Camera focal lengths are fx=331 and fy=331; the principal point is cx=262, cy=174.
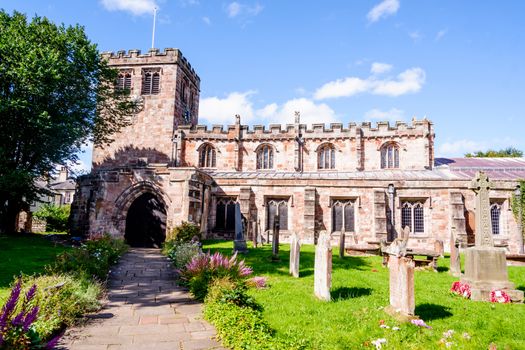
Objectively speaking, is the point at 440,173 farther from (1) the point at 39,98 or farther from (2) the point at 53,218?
(2) the point at 53,218

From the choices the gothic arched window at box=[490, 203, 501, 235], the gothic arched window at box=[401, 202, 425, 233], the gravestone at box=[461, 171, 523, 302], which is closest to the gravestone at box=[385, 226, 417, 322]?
the gravestone at box=[461, 171, 523, 302]

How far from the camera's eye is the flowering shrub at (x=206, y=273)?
29.3 feet

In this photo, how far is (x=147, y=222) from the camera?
70.2 ft

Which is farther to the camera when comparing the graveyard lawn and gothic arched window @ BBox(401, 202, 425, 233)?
gothic arched window @ BBox(401, 202, 425, 233)

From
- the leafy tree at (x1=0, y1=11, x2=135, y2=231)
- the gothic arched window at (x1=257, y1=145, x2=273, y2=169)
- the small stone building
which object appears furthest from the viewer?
the gothic arched window at (x1=257, y1=145, x2=273, y2=169)

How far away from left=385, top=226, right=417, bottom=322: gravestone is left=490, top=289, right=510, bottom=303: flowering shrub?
327 cm

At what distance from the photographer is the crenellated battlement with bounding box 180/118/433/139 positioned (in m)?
27.0

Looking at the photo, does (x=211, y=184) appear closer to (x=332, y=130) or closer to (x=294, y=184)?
(x=294, y=184)

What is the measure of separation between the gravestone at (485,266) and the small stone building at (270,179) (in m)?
4.71

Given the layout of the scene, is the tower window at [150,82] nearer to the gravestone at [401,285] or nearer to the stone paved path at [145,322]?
the stone paved path at [145,322]

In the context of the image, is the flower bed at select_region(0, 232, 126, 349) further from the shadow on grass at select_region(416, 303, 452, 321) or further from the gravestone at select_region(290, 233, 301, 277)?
the shadow on grass at select_region(416, 303, 452, 321)

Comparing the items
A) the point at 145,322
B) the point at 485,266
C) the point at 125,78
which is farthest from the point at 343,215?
the point at 125,78

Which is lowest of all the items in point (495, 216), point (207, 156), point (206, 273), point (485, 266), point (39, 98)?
point (206, 273)

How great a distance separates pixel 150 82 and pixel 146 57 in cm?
241
